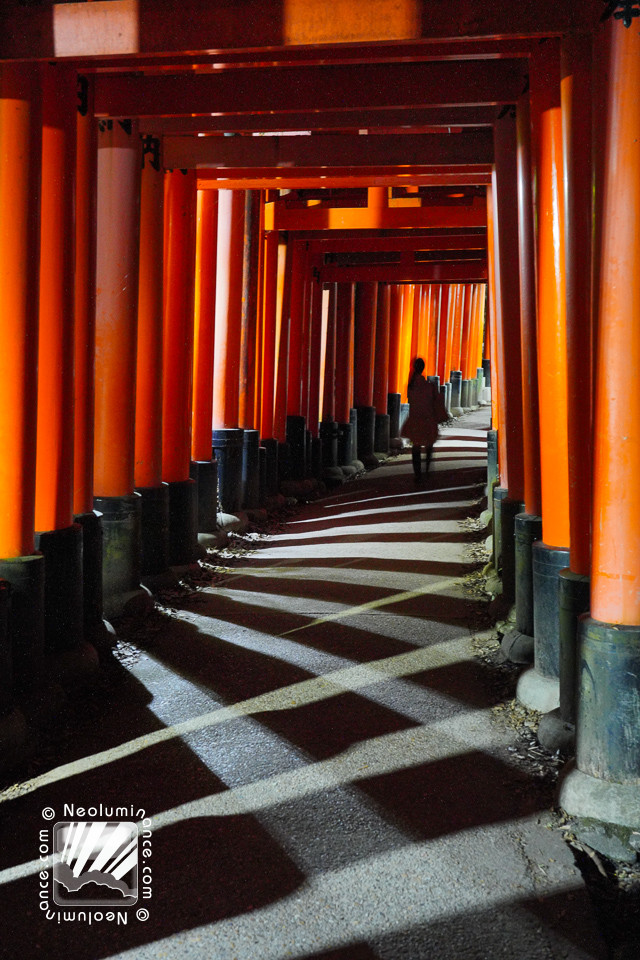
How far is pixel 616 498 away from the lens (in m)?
3.74

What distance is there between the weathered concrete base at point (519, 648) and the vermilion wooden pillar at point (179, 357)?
12.3ft

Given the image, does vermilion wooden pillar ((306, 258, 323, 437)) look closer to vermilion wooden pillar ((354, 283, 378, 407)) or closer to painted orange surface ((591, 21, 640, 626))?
vermilion wooden pillar ((354, 283, 378, 407))

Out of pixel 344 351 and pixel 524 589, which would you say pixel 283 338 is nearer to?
pixel 344 351

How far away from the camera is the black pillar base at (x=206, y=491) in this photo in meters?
10.2

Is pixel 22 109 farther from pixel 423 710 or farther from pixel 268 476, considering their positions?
pixel 268 476

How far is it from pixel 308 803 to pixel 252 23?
3.46 metres

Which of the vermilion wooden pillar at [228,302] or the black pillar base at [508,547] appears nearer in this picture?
the black pillar base at [508,547]

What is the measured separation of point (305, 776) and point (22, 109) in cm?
346

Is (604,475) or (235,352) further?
(235,352)

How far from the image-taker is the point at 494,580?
25.6 feet

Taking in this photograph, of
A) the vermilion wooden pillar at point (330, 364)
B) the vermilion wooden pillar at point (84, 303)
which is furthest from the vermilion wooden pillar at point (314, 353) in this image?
the vermilion wooden pillar at point (84, 303)

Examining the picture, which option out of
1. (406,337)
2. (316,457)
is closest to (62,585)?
(316,457)

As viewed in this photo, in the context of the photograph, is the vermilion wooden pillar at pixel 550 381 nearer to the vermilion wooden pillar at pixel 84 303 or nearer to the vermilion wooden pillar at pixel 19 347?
the vermilion wooden pillar at pixel 19 347

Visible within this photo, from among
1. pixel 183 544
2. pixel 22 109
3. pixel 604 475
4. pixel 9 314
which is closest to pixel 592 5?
pixel 604 475
